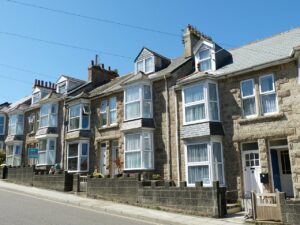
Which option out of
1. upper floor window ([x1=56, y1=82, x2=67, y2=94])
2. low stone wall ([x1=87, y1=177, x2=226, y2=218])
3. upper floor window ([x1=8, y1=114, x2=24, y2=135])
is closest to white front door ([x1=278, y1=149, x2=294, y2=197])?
low stone wall ([x1=87, y1=177, x2=226, y2=218])

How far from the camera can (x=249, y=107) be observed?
16.1 meters

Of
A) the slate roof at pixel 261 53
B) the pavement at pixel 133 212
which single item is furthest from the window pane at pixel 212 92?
the pavement at pixel 133 212

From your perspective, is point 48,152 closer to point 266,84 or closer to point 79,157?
point 79,157

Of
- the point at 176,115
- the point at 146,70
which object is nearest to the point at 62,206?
the point at 176,115

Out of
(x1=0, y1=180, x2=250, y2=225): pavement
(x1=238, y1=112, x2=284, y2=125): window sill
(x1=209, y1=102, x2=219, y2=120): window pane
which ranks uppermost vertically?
(x1=209, y1=102, x2=219, y2=120): window pane

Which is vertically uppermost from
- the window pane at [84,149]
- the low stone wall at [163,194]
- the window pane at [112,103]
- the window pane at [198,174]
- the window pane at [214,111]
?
the window pane at [112,103]

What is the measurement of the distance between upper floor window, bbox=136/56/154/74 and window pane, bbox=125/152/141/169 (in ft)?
20.5

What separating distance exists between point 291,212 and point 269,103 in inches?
253

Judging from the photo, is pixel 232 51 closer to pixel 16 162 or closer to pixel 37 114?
pixel 37 114

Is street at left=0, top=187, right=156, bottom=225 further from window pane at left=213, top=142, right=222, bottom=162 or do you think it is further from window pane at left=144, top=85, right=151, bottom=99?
window pane at left=144, top=85, right=151, bottom=99

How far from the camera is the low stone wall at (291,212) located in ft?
33.2

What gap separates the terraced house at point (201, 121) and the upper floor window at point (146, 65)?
3.0 inches

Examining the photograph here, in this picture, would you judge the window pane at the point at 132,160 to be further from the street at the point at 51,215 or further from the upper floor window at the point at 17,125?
the upper floor window at the point at 17,125

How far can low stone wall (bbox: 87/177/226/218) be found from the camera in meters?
12.5
